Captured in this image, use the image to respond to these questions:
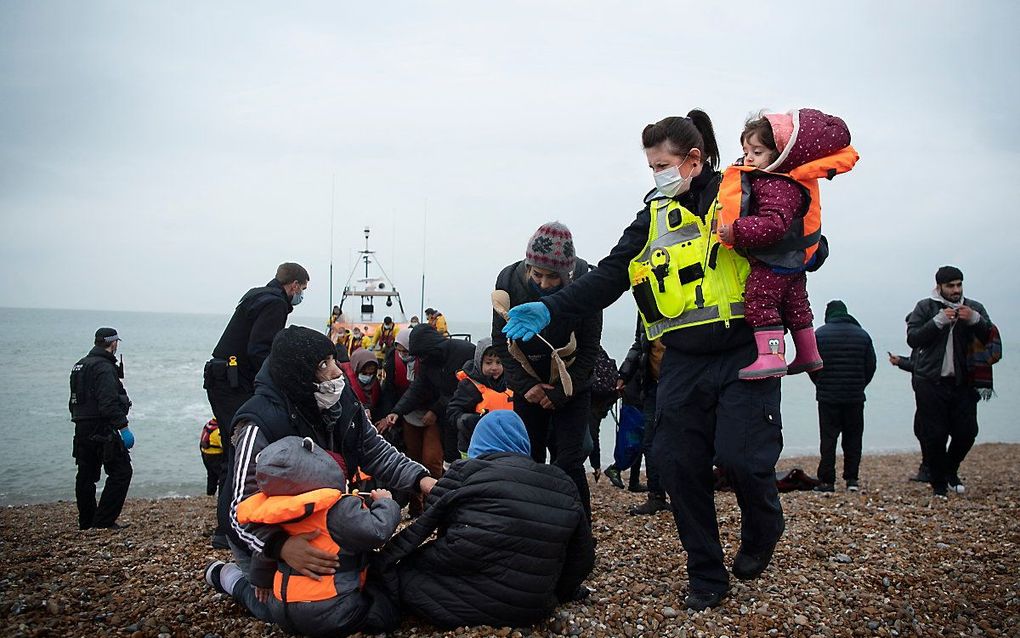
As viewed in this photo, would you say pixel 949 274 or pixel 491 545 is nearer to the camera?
pixel 491 545

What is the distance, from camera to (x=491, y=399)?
6.06 meters

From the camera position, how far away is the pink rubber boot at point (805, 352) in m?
3.46

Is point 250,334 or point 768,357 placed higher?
point 768,357

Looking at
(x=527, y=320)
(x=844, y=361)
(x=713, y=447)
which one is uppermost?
(x=527, y=320)

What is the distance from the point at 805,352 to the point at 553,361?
1.61 metres

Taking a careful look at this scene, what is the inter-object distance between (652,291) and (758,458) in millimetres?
930

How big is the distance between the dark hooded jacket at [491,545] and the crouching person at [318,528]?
8.3 inches

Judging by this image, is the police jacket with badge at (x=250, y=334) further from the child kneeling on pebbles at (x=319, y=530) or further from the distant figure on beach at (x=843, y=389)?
the distant figure on beach at (x=843, y=389)

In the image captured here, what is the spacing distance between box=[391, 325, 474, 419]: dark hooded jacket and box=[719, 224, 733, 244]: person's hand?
4.40m

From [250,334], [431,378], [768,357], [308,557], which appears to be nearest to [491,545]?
[308,557]

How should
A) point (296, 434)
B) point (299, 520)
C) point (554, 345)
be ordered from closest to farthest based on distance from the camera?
point (299, 520) → point (296, 434) → point (554, 345)

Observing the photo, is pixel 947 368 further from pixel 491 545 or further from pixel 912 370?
pixel 491 545

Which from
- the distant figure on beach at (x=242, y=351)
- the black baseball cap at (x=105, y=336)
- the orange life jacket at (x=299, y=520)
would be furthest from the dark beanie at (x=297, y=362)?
the black baseball cap at (x=105, y=336)

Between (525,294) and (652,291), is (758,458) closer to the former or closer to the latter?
(652,291)
